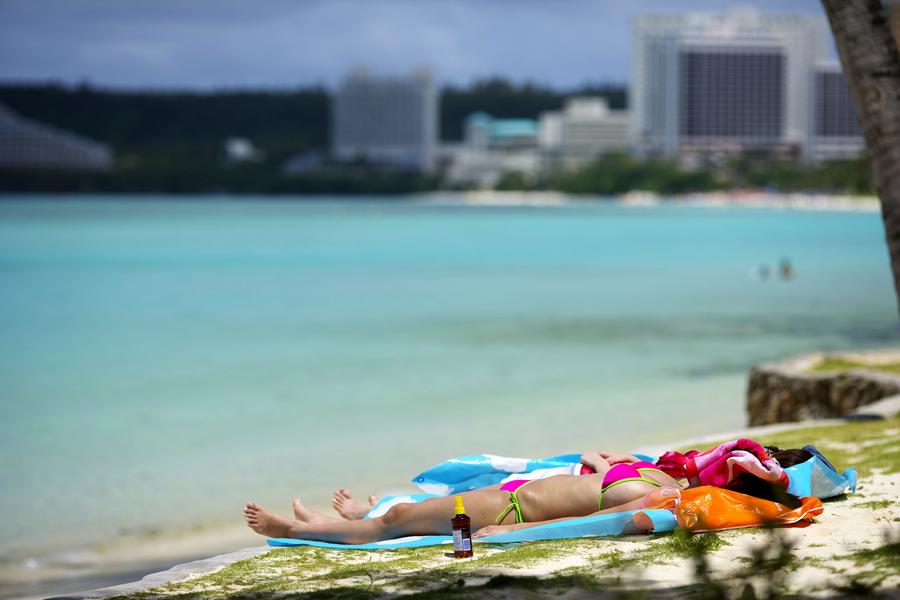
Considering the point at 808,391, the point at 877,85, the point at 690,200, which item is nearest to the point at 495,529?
the point at 877,85

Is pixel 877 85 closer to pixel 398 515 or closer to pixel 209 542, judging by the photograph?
pixel 398 515

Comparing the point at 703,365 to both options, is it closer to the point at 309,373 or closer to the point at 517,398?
the point at 517,398

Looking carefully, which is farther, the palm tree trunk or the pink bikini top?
the palm tree trunk

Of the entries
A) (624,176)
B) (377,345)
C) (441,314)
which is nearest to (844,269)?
(441,314)

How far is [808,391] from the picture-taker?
939 centimetres

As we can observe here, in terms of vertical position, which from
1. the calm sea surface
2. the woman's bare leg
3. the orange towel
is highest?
the orange towel

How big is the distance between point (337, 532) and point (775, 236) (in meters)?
67.4

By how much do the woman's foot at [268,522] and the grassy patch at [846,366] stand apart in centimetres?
573

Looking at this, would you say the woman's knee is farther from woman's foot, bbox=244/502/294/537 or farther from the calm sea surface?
the calm sea surface

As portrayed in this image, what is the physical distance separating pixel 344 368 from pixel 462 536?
1329 centimetres

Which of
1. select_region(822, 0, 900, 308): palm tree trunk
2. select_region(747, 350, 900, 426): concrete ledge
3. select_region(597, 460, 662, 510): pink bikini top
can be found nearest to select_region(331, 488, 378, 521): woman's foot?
select_region(597, 460, 662, 510): pink bikini top

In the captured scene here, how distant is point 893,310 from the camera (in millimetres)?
24562

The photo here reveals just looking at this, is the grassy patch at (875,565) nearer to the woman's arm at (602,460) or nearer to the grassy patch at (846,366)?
the woman's arm at (602,460)

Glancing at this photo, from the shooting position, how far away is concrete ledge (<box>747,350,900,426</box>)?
9.00m
